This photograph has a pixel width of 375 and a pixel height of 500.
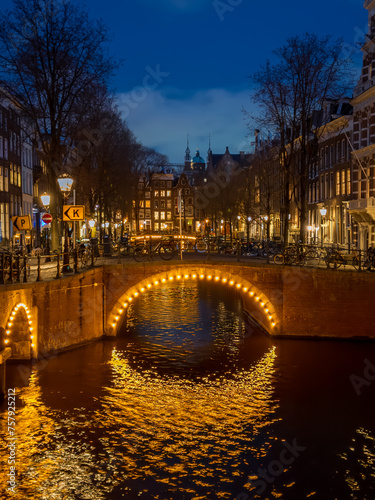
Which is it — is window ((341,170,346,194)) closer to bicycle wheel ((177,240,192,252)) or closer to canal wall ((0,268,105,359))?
bicycle wheel ((177,240,192,252))

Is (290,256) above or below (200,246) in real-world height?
below

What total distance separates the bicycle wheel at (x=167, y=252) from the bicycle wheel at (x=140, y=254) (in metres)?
0.71

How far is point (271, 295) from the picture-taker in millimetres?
26859

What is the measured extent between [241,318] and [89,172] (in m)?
16.9

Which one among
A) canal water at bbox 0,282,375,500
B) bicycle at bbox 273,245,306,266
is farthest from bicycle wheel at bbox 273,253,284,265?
canal water at bbox 0,282,375,500

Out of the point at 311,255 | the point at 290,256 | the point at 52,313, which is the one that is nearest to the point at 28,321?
the point at 52,313

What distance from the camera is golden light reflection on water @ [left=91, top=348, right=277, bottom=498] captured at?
46.3 ft

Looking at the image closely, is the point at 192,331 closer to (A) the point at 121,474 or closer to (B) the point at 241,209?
(A) the point at 121,474

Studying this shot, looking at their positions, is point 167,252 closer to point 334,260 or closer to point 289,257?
point 289,257

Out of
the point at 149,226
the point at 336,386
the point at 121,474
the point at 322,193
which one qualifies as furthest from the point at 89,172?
the point at 149,226

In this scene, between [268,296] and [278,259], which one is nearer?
[268,296]

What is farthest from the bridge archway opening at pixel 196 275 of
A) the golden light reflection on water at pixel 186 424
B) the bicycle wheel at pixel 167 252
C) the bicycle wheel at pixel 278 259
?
the golden light reflection on water at pixel 186 424

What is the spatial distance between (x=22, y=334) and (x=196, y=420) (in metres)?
7.53

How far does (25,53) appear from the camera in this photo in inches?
1222
